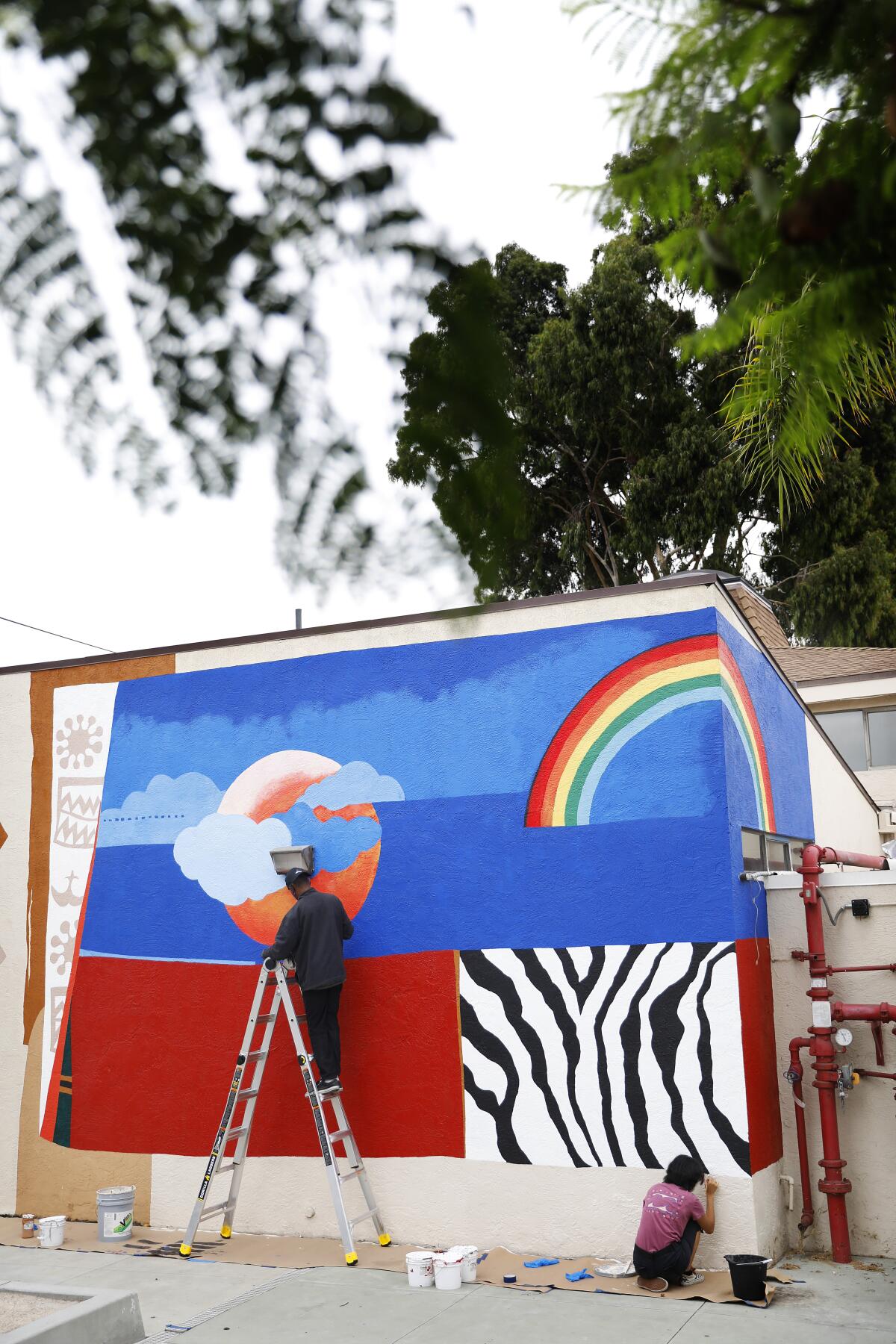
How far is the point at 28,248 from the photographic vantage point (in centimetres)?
116

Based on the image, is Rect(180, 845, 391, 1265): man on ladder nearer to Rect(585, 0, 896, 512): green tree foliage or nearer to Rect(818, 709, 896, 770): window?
Rect(585, 0, 896, 512): green tree foliage

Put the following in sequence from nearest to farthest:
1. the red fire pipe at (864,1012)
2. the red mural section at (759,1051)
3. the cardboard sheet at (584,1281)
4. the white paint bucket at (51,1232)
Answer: the cardboard sheet at (584,1281)
the red mural section at (759,1051)
the red fire pipe at (864,1012)
the white paint bucket at (51,1232)

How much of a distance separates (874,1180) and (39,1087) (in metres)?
5.01

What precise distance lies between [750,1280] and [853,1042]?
4.90ft

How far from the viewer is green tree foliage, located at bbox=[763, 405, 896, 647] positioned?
19594 mm

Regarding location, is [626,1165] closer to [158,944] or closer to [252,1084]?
[252,1084]

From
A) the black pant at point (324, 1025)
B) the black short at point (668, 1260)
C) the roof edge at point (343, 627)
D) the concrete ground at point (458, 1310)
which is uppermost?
the roof edge at point (343, 627)

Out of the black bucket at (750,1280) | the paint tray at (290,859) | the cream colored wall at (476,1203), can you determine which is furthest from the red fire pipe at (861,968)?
the paint tray at (290,859)

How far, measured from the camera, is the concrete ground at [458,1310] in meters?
4.91

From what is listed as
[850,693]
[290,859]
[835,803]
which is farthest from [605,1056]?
[850,693]

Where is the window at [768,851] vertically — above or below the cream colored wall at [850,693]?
below

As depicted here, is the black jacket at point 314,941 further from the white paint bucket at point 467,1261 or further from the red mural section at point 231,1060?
the white paint bucket at point 467,1261

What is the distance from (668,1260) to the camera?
540cm

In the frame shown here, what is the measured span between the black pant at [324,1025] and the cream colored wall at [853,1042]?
243 centimetres
